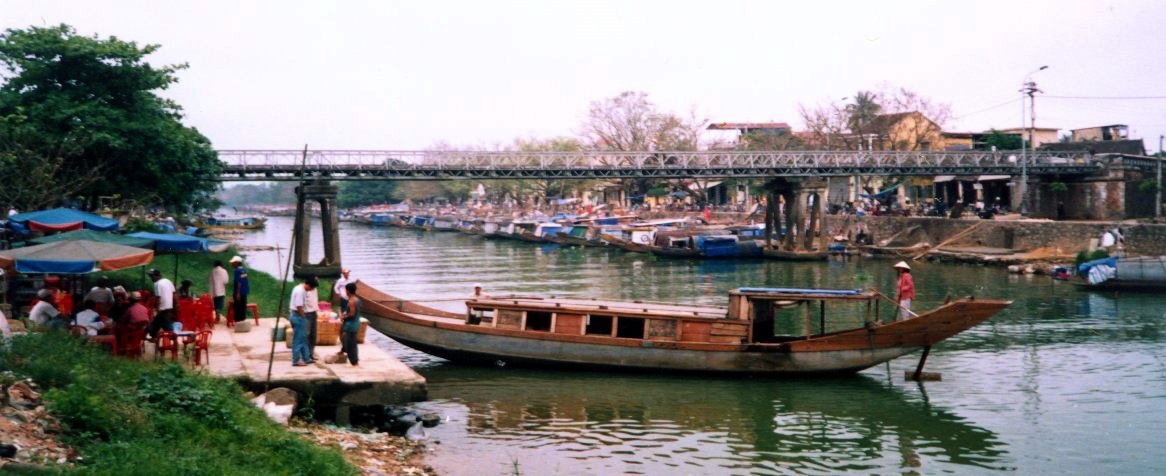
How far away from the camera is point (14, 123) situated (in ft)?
81.4

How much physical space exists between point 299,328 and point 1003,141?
63.7 meters

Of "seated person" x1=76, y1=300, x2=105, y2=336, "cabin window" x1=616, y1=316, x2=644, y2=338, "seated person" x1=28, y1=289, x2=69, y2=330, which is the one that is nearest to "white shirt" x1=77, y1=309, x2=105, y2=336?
"seated person" x1=76, y1=300, x2=105, y2=336

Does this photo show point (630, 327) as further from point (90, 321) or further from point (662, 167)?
point (662, 167)

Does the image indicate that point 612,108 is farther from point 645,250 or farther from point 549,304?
point 549,304

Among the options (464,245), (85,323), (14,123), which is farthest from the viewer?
(464,245)

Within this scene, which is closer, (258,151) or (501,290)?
(501,290)

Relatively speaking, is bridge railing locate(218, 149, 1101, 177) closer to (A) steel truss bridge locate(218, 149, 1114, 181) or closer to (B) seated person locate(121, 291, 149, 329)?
(A) steel truss bridge locate(218, 149, 1114, 181)

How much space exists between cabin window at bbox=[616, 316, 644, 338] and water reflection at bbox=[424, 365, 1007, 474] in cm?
83

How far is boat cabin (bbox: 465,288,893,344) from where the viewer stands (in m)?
17.7

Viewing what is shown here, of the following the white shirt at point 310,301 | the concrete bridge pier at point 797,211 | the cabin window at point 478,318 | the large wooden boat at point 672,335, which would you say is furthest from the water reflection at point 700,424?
the concrete bridge pier at point 797,211

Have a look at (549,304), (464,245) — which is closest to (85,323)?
(549,304)

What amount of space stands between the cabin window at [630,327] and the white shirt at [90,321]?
876cm

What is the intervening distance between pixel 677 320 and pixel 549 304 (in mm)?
2488

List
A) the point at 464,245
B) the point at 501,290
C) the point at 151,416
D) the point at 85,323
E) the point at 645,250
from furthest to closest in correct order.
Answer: the point at 464,245 → the point at 645,250 → the point at 501,290 → the point at 85,323 → the point at 151,416
